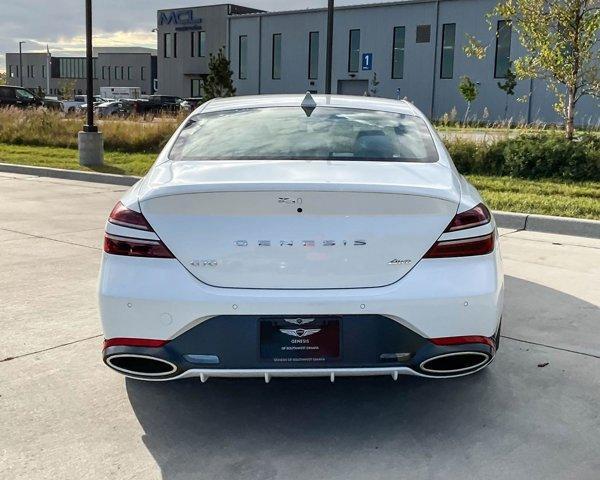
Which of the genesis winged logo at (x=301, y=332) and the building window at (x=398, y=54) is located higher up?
the building window at (x=398, y=54)

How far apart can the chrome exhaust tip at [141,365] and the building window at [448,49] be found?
47.2 metres

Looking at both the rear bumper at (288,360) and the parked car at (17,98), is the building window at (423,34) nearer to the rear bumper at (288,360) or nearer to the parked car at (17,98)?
the parked car at (17,98)

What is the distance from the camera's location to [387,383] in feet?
13.0

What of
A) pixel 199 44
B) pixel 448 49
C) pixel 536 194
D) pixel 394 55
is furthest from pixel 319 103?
pixel 199 44

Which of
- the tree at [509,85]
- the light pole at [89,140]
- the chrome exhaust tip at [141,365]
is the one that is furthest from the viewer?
the tree at [509,85]

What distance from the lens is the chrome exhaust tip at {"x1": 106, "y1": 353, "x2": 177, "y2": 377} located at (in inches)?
124

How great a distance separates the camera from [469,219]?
321cm

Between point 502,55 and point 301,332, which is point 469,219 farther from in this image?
point 502,55

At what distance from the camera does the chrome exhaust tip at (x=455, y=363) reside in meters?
3.15

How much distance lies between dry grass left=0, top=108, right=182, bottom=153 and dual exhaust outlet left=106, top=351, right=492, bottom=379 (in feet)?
51.8

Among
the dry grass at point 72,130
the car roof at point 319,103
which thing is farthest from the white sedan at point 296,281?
the dry grass at point 72,130

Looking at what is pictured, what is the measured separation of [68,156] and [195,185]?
16.2 m

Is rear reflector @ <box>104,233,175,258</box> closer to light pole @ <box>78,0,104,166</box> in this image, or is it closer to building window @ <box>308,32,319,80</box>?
light pole @ <box>78,0,104,166</box>

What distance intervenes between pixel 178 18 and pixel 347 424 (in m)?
73.3
